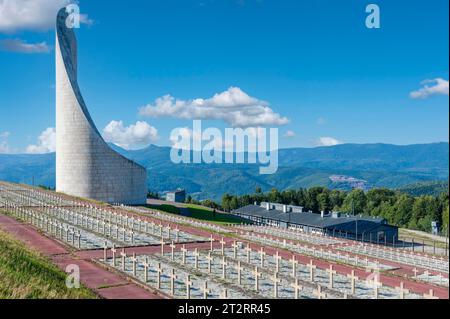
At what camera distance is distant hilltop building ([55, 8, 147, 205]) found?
63219 mm

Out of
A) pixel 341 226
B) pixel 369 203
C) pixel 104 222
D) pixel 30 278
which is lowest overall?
pixel 369 203

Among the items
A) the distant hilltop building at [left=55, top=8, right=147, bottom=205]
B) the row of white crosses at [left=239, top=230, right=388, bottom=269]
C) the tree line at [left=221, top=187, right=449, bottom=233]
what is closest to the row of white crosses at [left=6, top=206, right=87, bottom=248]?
the row of white crosses at [left=239, top=230, right=388, bottom=269]

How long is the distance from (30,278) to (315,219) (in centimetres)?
4691

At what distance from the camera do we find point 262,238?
2662 cm

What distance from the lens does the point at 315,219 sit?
5716cm

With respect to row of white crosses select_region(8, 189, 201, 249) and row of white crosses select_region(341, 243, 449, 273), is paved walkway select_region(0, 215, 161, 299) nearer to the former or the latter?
row of white crosses select_region(8, 189, 201, 249)

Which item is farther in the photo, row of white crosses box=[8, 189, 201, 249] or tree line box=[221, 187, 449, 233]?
tree line box=[221, 187, 449, 233]

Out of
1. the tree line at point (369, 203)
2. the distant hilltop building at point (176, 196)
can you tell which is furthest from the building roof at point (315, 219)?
the tree line at point (369, 203)

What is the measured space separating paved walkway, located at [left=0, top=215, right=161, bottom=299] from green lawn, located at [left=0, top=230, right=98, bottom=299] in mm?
598

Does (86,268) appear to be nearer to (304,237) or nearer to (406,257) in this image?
(406,257)

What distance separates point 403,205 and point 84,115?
61.7 meters

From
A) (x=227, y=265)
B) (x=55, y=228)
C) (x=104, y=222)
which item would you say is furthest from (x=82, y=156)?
(x=227, y=265)

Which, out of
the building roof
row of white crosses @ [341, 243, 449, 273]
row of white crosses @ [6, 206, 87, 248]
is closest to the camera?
row of white crosses @ [341, 243, 449, 273]
